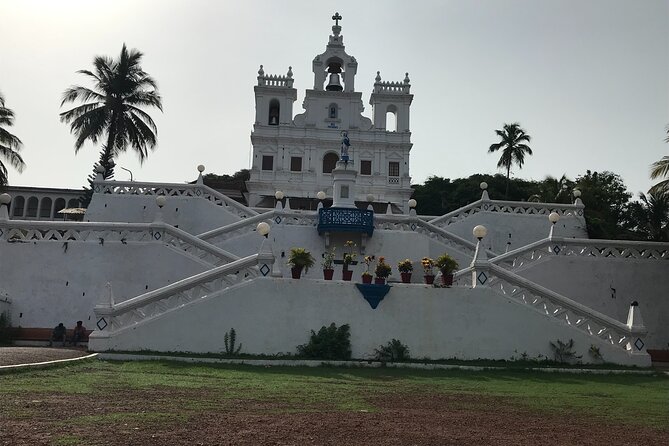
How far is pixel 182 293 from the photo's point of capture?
61.3ft

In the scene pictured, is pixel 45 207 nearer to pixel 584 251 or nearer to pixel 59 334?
pixel 59 334

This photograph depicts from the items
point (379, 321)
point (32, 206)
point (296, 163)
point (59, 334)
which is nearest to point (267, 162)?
point (296, 163)

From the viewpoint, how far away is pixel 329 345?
60.5ft

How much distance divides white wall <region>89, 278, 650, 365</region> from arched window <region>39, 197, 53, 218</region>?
3911 cm

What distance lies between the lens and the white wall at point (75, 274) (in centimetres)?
2289

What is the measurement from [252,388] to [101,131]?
32.6 m

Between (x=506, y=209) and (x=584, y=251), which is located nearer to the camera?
(x=584, y=251)

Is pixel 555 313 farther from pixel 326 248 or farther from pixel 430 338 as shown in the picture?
pixel 326 248

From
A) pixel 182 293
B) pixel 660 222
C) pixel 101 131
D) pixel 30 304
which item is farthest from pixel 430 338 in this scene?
pixel 101 131

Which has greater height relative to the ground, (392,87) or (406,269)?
(392,87)

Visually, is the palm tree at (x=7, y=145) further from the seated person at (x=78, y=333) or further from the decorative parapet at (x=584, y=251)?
the decorative parapet at (x=584, y=251)

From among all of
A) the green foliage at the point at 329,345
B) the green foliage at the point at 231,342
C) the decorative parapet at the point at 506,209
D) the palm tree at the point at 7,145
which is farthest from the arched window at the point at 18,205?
the green foliage at the point at 329,345

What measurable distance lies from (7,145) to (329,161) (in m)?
25.0

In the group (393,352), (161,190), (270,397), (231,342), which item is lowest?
(270,397)
